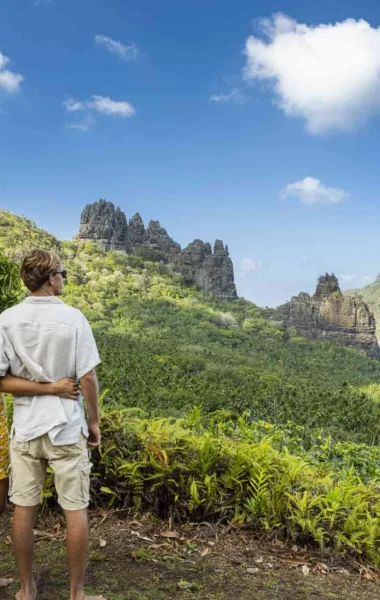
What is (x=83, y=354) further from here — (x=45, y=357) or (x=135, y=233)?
(x=135, y=233)

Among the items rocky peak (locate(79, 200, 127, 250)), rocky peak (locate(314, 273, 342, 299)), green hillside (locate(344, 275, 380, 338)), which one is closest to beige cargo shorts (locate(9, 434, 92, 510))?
rocky peak (locate(79, 200, 127, 250))

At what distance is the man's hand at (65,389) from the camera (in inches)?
81.0

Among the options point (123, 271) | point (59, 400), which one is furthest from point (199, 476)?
point (123, 271)

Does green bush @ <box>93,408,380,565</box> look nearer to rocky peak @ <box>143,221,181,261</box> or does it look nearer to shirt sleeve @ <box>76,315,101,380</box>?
shirt sleeve @ <box>76,315,101,380</box>

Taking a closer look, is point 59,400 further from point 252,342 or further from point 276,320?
point 276,320

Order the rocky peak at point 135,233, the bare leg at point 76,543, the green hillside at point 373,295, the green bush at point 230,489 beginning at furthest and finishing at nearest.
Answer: the green hillside at point 373,295, the rocky peak at point 135,233, the green bush at point 230,489, the bare leg at point 76,543

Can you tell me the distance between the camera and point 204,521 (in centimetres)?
319

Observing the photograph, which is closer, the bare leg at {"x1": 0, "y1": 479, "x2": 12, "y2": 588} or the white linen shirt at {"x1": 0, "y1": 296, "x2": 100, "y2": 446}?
the white linen shirt at {"x1": 0, "y1": 296, "x2": 100, "y2": 446}

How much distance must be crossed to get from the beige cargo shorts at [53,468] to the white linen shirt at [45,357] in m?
0.05

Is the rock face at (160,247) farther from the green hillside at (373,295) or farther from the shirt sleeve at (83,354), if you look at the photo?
the shirt sleeve at (83,354)

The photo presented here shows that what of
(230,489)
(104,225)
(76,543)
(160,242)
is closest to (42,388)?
(76,543)

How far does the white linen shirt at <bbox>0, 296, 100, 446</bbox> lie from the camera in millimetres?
2049

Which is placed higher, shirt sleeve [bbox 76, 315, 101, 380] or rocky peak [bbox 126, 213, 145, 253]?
rocky peak [bbox 126, 213, 145, 253]

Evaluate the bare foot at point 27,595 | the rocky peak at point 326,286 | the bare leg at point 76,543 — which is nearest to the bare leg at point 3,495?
the bare foot at point 27,595
